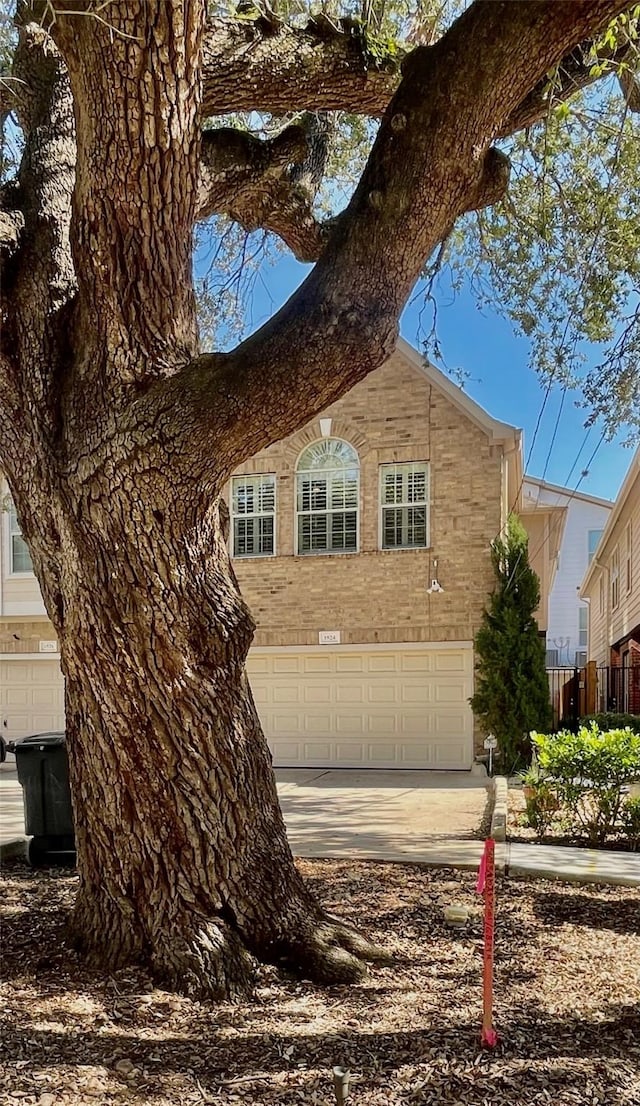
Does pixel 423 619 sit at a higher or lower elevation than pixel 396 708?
higher

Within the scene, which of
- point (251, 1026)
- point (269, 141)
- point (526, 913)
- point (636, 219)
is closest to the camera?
point (251, 1026)

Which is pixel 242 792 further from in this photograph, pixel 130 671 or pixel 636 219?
pixel 636 219

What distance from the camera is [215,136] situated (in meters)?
5.98

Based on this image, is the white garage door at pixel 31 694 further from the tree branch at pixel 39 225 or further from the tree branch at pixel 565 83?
the tree branch at pixel 565 83

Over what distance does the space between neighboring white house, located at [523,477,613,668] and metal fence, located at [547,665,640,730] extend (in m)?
9.06

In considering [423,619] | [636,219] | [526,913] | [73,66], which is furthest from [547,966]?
[423,619]

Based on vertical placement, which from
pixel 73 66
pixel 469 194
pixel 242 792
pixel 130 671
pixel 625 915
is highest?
pixel 73 66

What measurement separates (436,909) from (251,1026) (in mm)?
2040

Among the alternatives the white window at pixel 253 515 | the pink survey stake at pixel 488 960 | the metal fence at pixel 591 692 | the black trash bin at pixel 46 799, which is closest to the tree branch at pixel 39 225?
the pink survey stake at pixel 488 960

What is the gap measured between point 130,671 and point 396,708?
38.4 ft

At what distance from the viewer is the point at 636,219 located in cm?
755

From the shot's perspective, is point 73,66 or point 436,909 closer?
point 73,66

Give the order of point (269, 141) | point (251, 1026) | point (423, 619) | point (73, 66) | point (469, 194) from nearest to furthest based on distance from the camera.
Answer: point (251, 1026), point (73, 66), point (469, 194), point (269, 141), point (423, 619)

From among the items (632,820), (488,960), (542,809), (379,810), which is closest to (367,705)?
(379,810)
